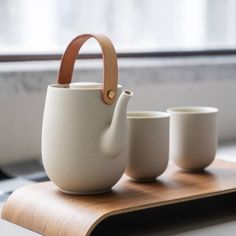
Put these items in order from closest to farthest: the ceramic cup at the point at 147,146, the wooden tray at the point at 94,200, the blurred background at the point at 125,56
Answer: the wooden tray at the point at 94,200, the ceramic cup at the point at 147,146, the blurred background at the point at 125,56

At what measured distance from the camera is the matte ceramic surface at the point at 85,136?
29.9 inches

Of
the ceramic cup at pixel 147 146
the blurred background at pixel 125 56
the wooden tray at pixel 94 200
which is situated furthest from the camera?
the blurred background at pixel 125 56

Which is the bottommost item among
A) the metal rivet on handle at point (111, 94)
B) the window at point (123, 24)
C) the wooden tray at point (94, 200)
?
the wooden tray at point (94, 200)

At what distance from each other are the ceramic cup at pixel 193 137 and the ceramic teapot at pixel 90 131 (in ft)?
0.47

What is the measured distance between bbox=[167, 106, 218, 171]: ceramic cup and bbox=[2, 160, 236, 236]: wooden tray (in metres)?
0.02

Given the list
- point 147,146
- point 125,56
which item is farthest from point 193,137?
point 125,56

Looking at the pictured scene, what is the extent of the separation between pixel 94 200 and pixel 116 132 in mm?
88

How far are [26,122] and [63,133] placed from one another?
461 millimetres

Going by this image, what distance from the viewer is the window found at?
1.29 metres

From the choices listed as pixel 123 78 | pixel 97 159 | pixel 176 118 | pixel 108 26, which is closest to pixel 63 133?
pixel 97 159

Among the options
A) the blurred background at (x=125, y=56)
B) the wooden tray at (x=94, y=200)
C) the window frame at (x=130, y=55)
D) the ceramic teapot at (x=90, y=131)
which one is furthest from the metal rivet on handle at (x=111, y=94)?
the window frame at (x=130, y=55)

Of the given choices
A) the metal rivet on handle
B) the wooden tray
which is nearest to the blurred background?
the wooden tray

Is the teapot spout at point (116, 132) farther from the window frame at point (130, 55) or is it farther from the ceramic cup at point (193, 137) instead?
the window frame at point (130, 55)

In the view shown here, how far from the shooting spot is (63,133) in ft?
2.52
